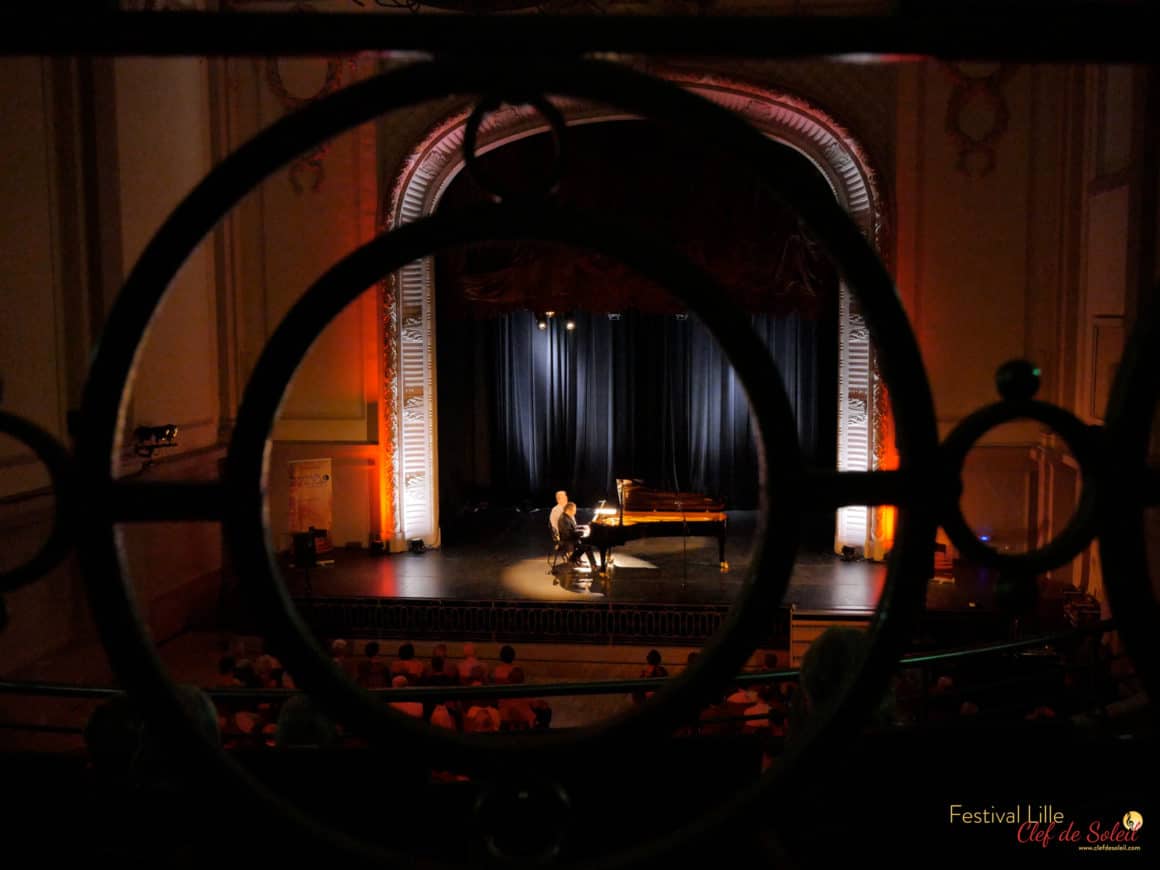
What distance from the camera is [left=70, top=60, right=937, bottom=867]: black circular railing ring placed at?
2.09 feet

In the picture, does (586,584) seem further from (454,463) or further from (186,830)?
(186,830)

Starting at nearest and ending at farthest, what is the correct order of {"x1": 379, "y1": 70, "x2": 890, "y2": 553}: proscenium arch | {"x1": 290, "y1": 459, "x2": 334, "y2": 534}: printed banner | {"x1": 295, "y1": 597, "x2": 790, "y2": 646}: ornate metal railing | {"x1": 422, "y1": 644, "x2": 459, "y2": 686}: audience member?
1. {"x1": 422, "y1": 644, "x2": 459, "y2": 686}: audience member
2. {"x1": 295, "y1": 597, "x2": 790, "y2": 646}: ornate metal railing
3. {"x1": 290, "y1": 459, "x2": 334, "y2": 534}: printed banner
4. {"x1": 379, "y1": 70, "x2": 890, "y2": 553}: proscenium arch

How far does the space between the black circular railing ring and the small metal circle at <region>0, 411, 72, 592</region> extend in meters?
0.01

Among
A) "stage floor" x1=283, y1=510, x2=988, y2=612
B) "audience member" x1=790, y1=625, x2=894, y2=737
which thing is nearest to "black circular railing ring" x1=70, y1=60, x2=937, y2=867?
"audience member" x1=790, y1=625, x2=894, y2=737

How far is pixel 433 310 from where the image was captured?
1209 cm

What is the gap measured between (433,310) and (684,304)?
11651 millimetres

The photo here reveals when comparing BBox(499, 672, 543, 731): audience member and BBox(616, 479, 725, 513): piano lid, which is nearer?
BBox(499, 672, 543, 731): audience member

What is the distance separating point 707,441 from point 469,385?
3.58 m

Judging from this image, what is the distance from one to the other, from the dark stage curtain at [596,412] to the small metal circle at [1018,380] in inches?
553

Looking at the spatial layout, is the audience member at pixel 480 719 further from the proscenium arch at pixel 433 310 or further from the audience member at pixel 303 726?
the proscenium arch at pixel 433 310

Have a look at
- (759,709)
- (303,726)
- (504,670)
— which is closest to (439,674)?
(504,670)

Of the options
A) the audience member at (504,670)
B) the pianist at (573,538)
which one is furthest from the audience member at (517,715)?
the pianist at (573,538)

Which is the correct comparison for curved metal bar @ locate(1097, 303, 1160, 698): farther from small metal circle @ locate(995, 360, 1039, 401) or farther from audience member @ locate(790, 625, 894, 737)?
audience member @ locate(790, 625, 894, 737)

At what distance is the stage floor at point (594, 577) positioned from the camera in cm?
966
